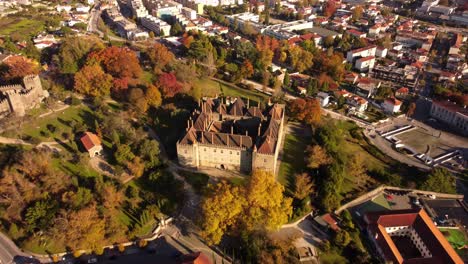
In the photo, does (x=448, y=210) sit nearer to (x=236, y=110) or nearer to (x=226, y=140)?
(x=226, y=140)

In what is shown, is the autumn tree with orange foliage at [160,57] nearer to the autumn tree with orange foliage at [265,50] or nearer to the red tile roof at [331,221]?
the autumn tree with orange foliage at [265,50]

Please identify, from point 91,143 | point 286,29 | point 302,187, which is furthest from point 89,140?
point 286,29

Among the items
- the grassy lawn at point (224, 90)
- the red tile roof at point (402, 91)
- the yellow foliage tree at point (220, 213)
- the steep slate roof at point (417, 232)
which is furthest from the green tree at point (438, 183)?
the grassy lawn at point (224, 90)

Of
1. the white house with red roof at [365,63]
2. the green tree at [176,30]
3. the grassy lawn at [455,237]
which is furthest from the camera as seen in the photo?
the green tree at [176,30]

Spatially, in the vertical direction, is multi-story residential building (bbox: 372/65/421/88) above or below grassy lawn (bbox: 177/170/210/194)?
above

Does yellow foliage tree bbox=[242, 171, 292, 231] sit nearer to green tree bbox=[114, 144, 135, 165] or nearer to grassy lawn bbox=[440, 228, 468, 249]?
green tree bbox=[114, 144, 135, 165]

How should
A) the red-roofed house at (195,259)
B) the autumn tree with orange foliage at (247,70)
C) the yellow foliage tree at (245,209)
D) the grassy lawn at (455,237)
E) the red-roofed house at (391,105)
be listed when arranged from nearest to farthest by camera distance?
the red-roofed house at (195,259), the yellow foliage tree at (245,209), the grassy lawn at (455,237), the red-roofed house at (391,105), the autumn tree with orange foliage at (247,70)

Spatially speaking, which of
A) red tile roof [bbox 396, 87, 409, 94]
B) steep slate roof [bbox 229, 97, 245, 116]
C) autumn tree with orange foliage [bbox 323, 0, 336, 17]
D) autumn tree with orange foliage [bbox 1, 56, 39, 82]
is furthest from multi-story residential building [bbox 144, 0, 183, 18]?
red tile roof [bbox 396, 87, 409, 94]
